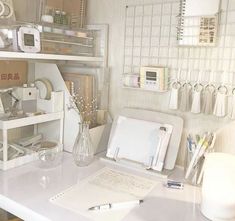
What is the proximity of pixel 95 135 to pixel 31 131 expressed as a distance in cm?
44

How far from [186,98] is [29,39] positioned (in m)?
0.78

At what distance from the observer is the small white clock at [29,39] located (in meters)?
1.15

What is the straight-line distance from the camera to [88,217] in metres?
0.88

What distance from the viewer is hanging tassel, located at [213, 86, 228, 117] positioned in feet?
3.90

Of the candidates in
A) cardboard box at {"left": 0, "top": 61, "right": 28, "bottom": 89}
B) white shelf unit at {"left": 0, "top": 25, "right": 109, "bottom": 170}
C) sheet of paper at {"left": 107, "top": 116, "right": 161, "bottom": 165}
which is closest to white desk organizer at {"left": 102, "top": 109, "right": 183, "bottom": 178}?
sheet of paper at {"left": 107, "top": 116, "right": 161, "bottom": 165}

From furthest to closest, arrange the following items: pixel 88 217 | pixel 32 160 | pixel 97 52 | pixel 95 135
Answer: pixel 97 52
pixel 95 135
pixel 32 160
pixel 88 217

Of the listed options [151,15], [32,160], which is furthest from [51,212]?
[151,15]

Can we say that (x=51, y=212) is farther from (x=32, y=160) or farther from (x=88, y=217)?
(x=32, y=160)

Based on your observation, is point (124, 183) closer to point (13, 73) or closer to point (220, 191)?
point (220, 191)

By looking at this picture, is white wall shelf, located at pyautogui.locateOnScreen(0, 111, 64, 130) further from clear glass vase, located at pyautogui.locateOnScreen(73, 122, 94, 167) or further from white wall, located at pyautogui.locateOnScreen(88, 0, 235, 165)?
white wall, located at pyautogui.locateOnScreen(88, 0, 235, 165)

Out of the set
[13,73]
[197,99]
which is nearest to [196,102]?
[197,99]

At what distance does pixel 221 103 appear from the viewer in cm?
119

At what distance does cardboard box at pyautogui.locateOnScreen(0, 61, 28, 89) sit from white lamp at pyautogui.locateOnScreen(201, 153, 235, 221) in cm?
110

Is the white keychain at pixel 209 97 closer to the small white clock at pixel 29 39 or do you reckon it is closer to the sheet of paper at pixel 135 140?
the sheet of paper at pixel 135 140
